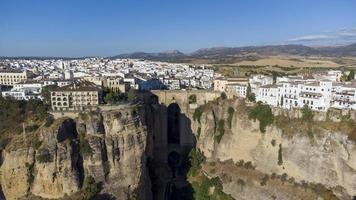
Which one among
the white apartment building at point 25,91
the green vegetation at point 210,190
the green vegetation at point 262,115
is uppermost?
the white apartment building at point 25,91

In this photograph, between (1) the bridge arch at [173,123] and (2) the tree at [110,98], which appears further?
(1) the bridge arch at [173,123]

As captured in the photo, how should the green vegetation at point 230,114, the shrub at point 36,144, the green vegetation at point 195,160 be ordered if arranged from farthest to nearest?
the green vegetation at point 230,114 < the green vegetation at point 195,160 < the shrub at point 36,144

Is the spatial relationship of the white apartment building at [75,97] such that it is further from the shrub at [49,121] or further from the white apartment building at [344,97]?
the white apartment building at [344,97]

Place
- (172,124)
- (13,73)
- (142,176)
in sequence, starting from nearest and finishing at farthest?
(142,176) < (172,124) < (13,73)

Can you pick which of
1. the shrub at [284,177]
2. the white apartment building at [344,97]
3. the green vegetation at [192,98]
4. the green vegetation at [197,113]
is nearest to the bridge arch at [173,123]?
the green vegetation at [192,98]

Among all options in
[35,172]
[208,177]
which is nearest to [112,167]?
[35,172]

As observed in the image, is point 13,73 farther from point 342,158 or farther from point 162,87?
point 342,158

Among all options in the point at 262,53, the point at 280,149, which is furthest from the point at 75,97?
the point at 262,53
